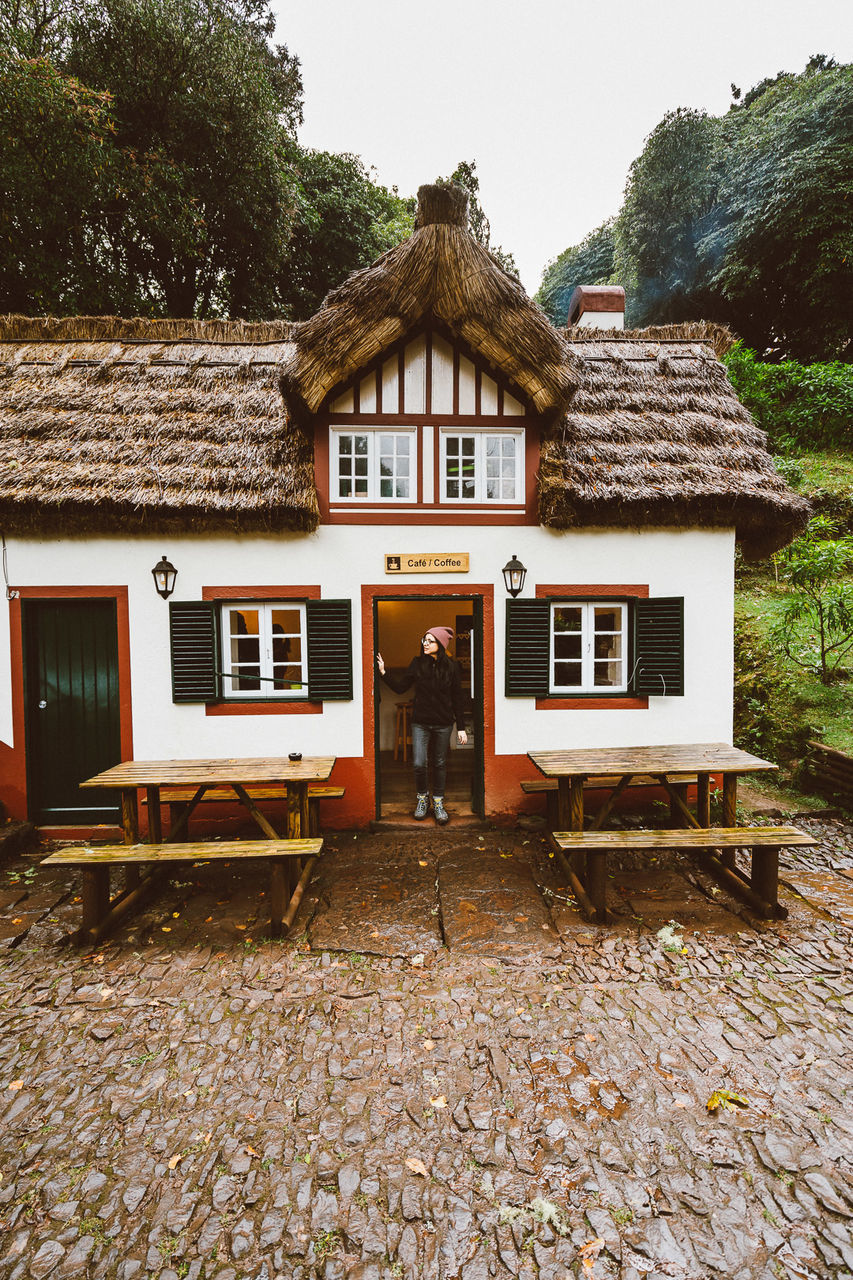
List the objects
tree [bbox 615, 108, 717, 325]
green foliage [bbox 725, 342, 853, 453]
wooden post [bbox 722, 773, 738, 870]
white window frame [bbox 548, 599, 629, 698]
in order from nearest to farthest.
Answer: wooden post [bbox 722, 773, 738, 870] < white window frame [bbox 548, 599, 629, 698] < green foliage [bbox 725, 342, 853, 453] < tree [bbox 615, 108, 717, 325]

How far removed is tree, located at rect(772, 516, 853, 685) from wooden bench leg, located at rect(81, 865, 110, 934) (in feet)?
27.8

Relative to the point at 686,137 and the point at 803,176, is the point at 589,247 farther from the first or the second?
the point at 803,176

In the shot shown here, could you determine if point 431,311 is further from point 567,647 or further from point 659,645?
point 659,645

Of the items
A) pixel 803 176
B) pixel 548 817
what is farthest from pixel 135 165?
pixel 803 176

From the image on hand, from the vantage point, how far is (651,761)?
5152 mm

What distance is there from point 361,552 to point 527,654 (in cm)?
219

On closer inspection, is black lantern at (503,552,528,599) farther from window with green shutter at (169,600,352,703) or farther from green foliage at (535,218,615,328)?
green foliage at (535,218,615,328)

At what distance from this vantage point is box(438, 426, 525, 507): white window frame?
6242 millimetres

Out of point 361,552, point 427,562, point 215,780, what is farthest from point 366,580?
point 215,780

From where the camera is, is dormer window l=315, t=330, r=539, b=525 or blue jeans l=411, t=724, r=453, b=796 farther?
blue jeans l=411, t=724, r=453, b=796

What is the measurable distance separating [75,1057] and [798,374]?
19.2m

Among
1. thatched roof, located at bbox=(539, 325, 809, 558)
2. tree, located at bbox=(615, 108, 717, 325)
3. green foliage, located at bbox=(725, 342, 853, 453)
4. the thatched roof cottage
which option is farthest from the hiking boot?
tree, located at bbox=(615, 108, 717, 325)

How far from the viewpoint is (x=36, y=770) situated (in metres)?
6.16

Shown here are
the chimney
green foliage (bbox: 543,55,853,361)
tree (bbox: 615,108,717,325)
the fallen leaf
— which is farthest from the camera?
tree (bbox: 615,108,717,325)
